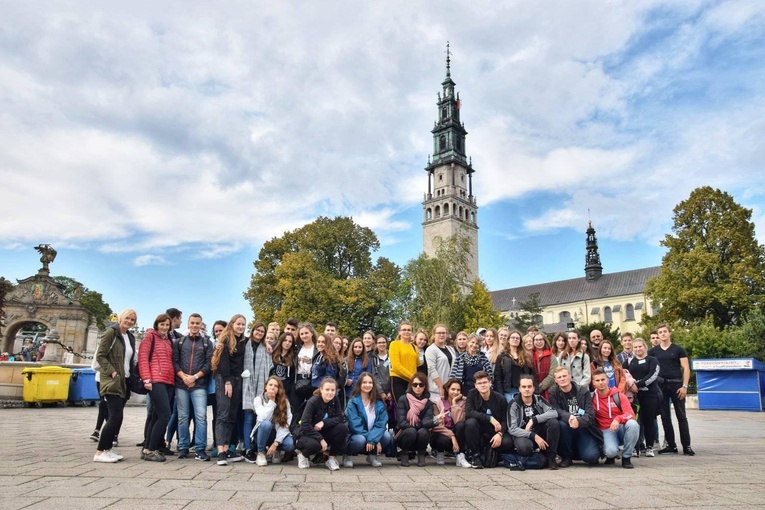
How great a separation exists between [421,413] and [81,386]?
1389cm

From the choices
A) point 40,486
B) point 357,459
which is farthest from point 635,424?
point 40,486

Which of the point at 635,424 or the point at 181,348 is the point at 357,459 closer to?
the point at 181,348

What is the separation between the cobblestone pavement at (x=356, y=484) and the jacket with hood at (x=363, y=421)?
40 centimetres

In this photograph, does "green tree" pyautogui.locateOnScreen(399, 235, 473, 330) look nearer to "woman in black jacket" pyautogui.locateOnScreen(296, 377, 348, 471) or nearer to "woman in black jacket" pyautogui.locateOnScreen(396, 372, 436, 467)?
"woman in black jacket" pyautogui.locateOnScreen(396, 372, 436, 467)

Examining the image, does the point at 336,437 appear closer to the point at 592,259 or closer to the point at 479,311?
the point at 479,311

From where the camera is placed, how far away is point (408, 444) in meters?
7.02

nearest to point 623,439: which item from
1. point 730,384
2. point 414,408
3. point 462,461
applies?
point 462,461

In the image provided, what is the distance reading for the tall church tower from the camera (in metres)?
68.5

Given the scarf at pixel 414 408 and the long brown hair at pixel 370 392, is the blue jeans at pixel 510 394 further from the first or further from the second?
the long brown hair at pixel 370 392

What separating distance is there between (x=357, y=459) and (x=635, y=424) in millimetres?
3708

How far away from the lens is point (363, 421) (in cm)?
707

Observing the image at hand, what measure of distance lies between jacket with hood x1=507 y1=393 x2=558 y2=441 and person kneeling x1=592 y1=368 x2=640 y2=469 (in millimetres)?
692

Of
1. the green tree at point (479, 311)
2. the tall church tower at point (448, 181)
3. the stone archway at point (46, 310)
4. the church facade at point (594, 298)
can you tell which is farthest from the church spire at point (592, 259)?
the stone archway at point (46, 310)

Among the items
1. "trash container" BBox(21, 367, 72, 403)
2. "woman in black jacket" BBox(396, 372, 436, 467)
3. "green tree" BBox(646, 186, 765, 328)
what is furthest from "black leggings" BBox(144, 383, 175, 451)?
"green tree" BBox(646, 186, 765, 328)
